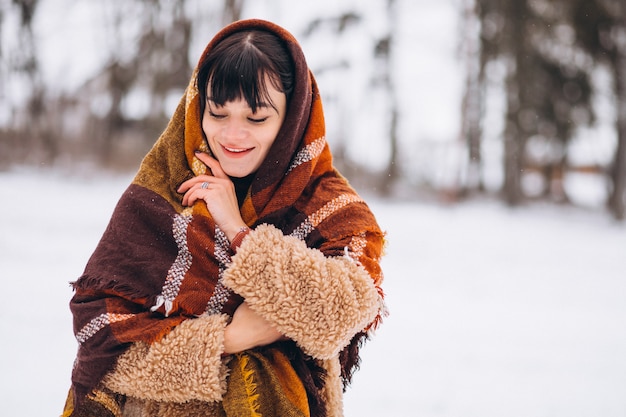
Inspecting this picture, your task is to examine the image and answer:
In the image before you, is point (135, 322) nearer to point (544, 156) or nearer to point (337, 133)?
point (337, 133)

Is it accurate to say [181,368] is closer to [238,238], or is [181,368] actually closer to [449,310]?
[238,238]

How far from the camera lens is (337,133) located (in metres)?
14.9

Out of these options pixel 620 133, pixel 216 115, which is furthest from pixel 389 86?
pixel 216 115

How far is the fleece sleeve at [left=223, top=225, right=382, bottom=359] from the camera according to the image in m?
1.13

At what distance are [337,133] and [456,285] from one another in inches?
378

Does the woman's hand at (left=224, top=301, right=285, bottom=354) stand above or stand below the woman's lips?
below

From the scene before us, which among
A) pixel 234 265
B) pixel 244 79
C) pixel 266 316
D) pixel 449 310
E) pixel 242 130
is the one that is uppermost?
pixel 244 79

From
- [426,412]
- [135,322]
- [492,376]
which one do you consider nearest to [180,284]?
[135,322]

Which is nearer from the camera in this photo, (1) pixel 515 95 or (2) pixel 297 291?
(2) pixel 297 291

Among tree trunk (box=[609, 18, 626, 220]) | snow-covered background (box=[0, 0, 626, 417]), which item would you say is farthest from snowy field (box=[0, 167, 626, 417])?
tree trunk (box=[609, 18, 626, 220])

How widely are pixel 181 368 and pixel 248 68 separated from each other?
2.26ft

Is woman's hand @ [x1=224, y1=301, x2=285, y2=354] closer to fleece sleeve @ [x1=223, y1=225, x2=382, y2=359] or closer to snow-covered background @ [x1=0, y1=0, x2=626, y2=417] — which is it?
fleece sleeve @ [x1=223, y1=225, x2=382, y2=359]

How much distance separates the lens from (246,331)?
118cm

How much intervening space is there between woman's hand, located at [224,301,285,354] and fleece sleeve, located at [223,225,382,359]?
44mm
